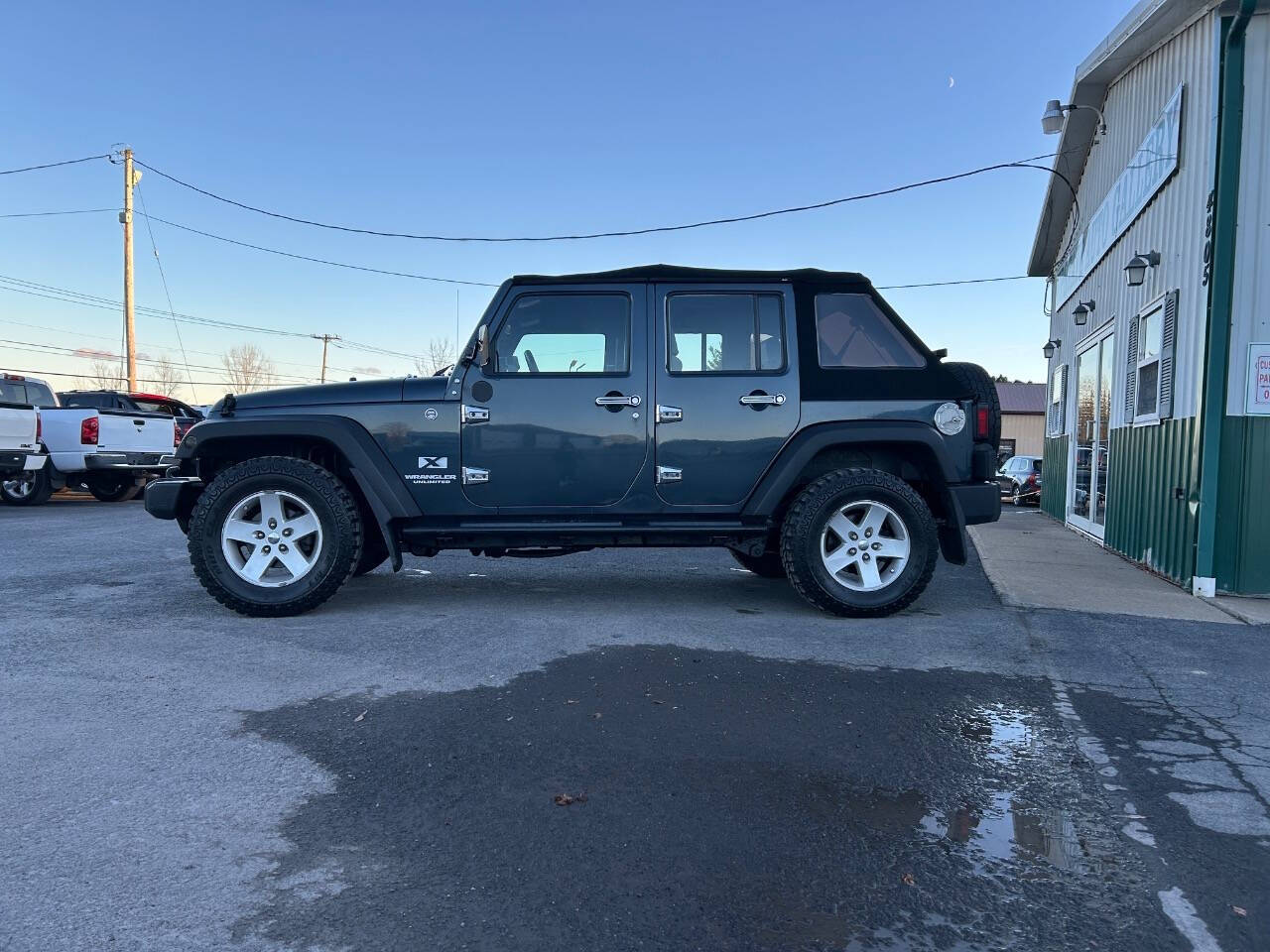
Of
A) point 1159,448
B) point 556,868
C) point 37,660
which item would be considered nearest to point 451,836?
point 556,868

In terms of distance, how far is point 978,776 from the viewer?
311cm

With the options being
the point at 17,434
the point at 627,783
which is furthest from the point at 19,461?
the point at 627,783

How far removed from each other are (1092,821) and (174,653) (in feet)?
13.6

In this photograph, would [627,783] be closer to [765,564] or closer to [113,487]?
[765,564]

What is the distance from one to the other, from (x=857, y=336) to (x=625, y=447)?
1654 millimetres

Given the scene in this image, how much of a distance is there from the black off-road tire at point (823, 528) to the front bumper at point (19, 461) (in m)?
12.5

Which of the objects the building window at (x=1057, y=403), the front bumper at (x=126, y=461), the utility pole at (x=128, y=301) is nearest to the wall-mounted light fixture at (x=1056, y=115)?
the building window at (x=1057, y=403)

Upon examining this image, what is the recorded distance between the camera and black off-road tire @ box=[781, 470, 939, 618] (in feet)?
18.3

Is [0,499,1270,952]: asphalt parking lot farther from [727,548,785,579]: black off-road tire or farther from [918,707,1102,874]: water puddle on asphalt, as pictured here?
[727,548,785,579]: black off-road tire

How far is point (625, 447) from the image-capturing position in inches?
223

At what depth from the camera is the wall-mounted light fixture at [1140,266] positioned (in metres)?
8.63

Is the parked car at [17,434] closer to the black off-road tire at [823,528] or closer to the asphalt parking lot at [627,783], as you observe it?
the asphalt parking lot at [627,783]

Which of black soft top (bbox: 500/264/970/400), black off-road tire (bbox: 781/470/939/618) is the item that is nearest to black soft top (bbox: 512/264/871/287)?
black soft top (bbox: 500/264/970/400)

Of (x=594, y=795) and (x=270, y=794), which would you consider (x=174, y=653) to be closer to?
(x=270, y=794)
